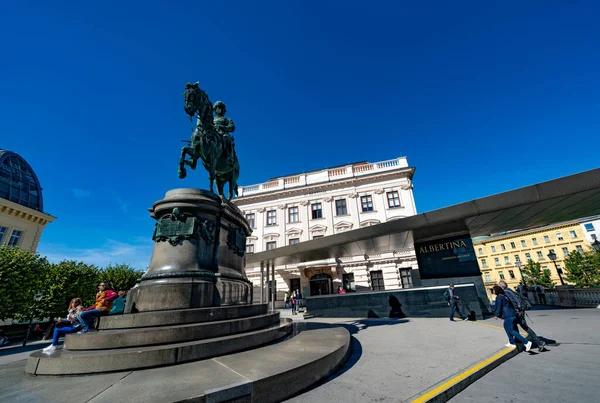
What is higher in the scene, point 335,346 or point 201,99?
point 201,99

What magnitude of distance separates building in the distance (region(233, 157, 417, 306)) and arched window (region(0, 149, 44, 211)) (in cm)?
2791

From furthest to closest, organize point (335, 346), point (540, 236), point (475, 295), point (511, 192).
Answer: point (540, 236), point (475, 295), point (511, 192), point (335, 346)

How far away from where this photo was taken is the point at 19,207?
29.4m

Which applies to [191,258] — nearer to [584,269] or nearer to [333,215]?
[333,215]

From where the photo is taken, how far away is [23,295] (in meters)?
15.9

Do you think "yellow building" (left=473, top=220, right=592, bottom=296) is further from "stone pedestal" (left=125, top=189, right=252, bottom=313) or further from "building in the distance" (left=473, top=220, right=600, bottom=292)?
"stone pedestal" (left=125, top=189, right=252, bottom=313)

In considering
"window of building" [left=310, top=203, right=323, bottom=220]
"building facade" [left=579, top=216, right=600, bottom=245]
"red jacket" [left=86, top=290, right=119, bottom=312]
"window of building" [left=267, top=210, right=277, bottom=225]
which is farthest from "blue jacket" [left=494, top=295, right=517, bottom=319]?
"building facade" [left=579, top=216, right=600, bottom=245]

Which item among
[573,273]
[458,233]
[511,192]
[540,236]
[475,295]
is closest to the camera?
[511,192]

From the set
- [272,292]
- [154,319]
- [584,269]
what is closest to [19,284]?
Answer: [272,292]

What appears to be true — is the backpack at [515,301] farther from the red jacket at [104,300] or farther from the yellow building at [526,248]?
the yellow building at [526,248]

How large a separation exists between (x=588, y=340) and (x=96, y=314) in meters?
11.1

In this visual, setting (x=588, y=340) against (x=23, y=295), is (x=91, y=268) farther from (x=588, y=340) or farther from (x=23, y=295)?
(x=588, y=340)

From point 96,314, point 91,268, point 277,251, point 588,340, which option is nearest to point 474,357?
point 588,340

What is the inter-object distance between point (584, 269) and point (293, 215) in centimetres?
4801
